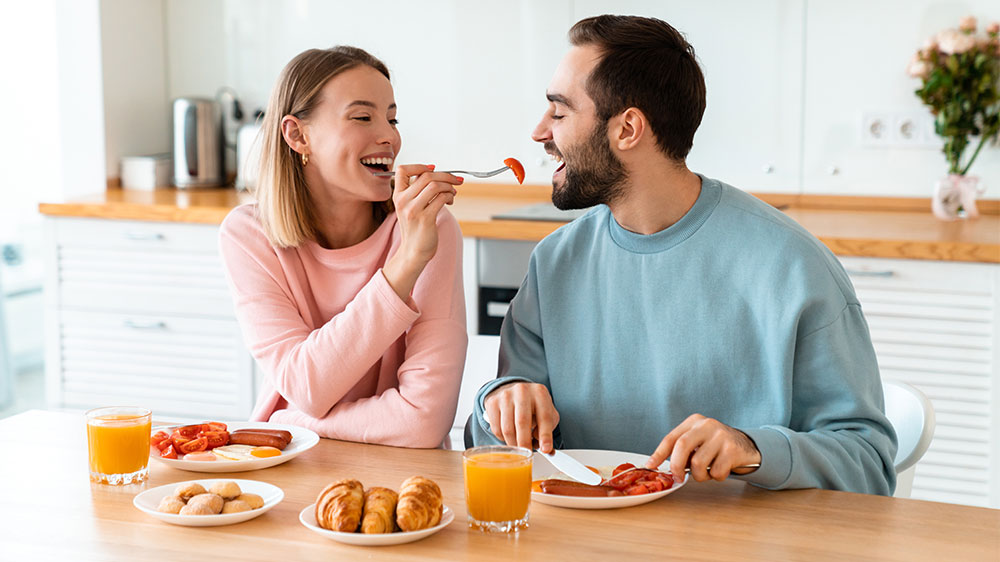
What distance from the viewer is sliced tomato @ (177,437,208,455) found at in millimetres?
1307

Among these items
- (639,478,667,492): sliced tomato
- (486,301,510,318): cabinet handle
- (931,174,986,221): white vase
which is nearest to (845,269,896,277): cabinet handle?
(931,174,986,221): white vase

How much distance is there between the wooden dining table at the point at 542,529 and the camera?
1029mm

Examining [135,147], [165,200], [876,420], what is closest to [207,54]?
[135,147]

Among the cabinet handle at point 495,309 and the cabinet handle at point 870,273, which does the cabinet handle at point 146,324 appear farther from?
the cabinet handle at point 870,273

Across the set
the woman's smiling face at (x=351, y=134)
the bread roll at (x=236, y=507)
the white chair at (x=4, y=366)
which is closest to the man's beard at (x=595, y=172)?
the woman's smiling face at (x=351, y=134)

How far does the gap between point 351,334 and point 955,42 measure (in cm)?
202

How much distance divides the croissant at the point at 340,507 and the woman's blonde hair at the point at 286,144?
0.64 metres

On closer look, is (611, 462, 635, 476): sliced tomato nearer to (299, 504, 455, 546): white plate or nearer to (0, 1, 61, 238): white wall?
(299, 504, 455, 546): white plate

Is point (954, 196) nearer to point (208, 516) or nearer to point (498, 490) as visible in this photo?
point (498, 490)

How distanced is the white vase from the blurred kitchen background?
7.0 inches

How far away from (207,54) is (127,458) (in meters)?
2.68

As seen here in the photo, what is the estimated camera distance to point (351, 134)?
1678mm

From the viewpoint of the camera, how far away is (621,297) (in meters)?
1.49

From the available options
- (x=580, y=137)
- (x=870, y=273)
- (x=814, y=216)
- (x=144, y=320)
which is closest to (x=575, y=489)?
(x=580, y=137)
